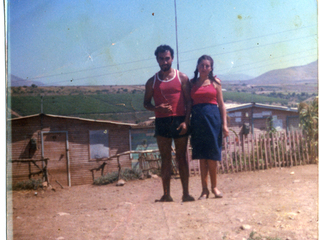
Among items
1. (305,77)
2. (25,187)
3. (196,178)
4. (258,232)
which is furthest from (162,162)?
(305,77)

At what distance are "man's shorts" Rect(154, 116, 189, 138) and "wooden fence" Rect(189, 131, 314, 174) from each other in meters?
0.83

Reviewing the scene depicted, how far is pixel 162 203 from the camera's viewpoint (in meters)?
4.04

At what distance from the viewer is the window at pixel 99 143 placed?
4145 millimetres

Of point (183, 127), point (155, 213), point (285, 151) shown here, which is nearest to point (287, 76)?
point (285, 151)

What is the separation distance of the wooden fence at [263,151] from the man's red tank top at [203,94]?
2.37 ft

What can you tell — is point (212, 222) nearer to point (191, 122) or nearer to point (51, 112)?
point (191, 122)

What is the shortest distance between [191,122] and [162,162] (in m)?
0.69

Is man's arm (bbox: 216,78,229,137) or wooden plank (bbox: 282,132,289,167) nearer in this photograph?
man's arm (bbox: 216,78,229,137)

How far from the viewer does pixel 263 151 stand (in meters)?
4.73

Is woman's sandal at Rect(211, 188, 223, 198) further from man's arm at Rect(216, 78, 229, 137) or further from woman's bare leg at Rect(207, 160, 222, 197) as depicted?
man's arm at Rect(216, 78, 229, 137)

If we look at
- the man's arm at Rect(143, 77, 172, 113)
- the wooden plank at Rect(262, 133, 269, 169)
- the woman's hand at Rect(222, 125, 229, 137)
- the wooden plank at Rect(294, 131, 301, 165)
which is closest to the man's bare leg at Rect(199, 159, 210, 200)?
the woman's hand at Rect(222, 125, 229, 137)

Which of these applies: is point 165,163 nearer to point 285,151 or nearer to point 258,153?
point 258,153

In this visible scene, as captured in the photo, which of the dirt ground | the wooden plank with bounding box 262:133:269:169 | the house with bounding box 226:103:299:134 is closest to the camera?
the dirt ground

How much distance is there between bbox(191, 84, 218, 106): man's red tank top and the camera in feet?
13.3
